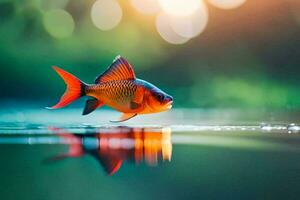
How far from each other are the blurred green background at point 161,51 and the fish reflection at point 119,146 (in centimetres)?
81

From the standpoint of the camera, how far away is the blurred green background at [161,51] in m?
3.11

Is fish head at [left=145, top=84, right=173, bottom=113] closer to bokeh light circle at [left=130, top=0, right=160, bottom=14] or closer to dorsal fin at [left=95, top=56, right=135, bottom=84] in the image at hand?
dorsal fin at [left=95, top=56, right=135, bottom=84]

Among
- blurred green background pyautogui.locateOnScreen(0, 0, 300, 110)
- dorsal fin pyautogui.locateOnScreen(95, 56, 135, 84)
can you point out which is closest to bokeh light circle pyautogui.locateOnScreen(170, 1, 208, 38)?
A: blurred green background pyautogui.locateOnScreen(0, 0, 300, 110)

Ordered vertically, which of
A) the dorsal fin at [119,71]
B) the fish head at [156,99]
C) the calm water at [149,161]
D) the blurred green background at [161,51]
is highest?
the blurred green background at [161,51]

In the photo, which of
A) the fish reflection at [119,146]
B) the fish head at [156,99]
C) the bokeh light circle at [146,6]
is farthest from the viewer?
the bokeh light circle at [146,6]

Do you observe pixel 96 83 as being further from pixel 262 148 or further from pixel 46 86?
pixel 46 86

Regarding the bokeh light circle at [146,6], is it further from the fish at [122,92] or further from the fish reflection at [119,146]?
the fish at [122,92]

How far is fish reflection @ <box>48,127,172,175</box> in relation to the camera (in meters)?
1.75

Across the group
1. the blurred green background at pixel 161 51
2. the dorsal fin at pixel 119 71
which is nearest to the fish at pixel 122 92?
the dorsal fin at pixel 119 71

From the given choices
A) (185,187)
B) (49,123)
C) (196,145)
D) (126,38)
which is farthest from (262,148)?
(126,38)

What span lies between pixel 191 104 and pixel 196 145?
131cm

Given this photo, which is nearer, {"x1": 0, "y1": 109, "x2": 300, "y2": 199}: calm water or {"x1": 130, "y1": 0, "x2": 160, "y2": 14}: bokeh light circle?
{"x1": 0, "y1": 109, "x2": 300, "y2": 199}: calm water

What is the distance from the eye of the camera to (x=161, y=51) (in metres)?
3.33

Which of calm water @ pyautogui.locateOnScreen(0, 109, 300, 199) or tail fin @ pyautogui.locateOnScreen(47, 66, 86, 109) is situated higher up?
tail fin @ pyautogui.locateOnScreen(47, 66, 86, 109)
